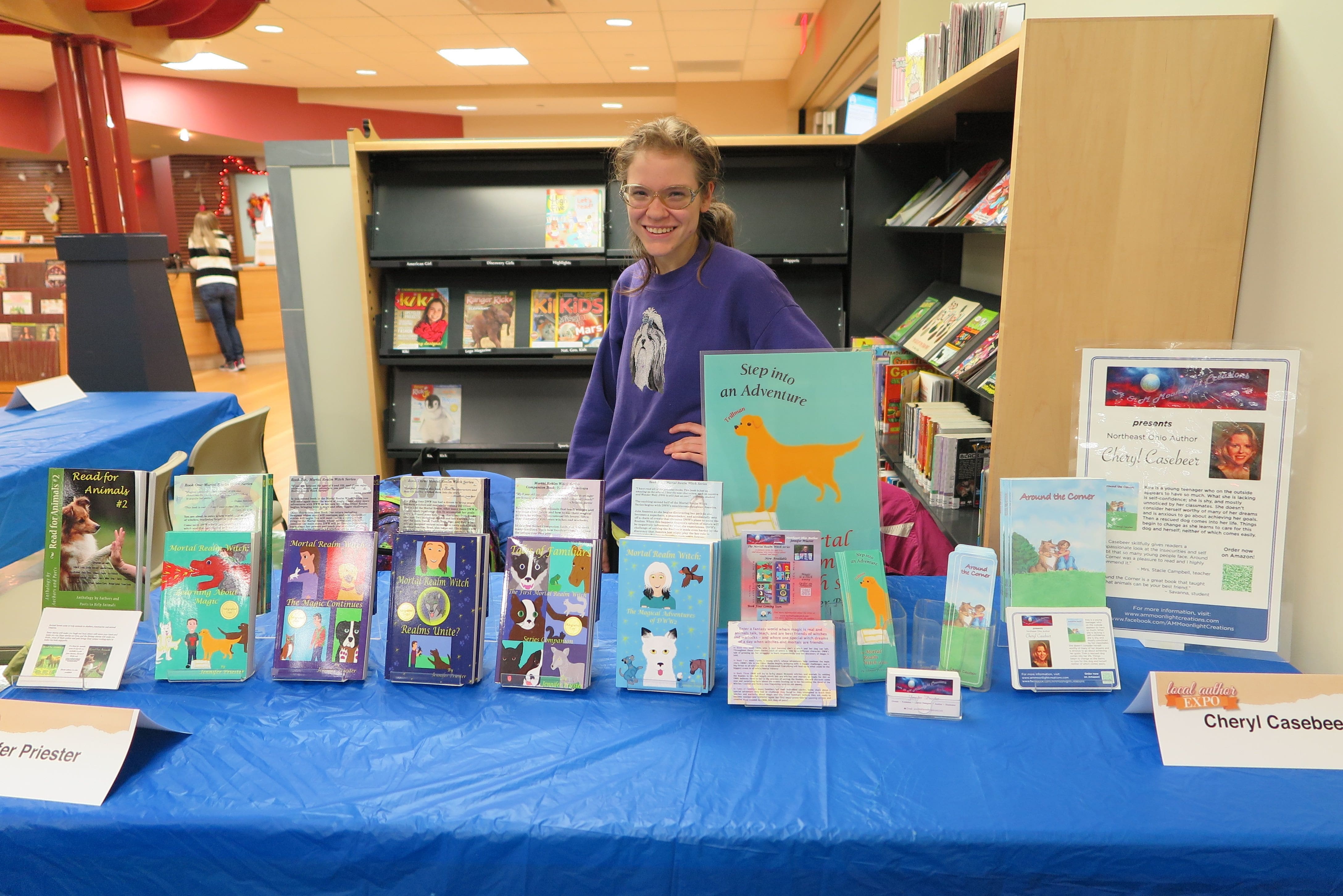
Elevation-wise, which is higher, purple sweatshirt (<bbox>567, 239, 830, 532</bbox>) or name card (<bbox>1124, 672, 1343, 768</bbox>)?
purple sweatshirt (<bbox>567, 239, 830, 532</bbox>)

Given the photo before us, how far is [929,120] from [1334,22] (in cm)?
154

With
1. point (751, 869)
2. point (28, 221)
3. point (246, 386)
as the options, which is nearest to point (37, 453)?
point (751, 869)

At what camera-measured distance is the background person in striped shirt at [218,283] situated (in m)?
8.84

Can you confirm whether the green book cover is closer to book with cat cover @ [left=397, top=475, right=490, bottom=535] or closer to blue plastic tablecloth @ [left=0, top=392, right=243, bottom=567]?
book with cat cover @ [left=397, top=475, right=490, bottom=535]

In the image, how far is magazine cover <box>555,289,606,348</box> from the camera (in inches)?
151

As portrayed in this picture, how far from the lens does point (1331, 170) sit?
136 centimetres

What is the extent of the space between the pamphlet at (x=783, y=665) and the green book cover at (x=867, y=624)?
0.07m

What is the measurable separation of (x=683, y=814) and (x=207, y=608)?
0.79m

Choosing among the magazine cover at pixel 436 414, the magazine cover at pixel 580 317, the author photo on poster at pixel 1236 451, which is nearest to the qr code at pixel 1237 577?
the author photo on poster at pixel 1236 451

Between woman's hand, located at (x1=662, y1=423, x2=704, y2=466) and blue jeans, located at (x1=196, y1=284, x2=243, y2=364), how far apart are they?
29.1 feet


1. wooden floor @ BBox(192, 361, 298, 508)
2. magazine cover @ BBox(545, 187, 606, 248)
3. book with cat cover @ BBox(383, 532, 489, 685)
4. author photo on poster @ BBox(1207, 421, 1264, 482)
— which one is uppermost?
magazine cover @ BBox(545, 187, 606, 248)

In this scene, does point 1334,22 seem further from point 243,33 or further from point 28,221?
point 28,221

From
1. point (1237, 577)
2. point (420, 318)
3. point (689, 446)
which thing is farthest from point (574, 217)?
point (1237, 577)

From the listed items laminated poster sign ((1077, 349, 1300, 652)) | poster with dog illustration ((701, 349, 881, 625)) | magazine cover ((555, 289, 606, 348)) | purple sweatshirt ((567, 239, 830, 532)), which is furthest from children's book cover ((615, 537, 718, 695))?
magazine cover ((555, 289, 606, 348))
